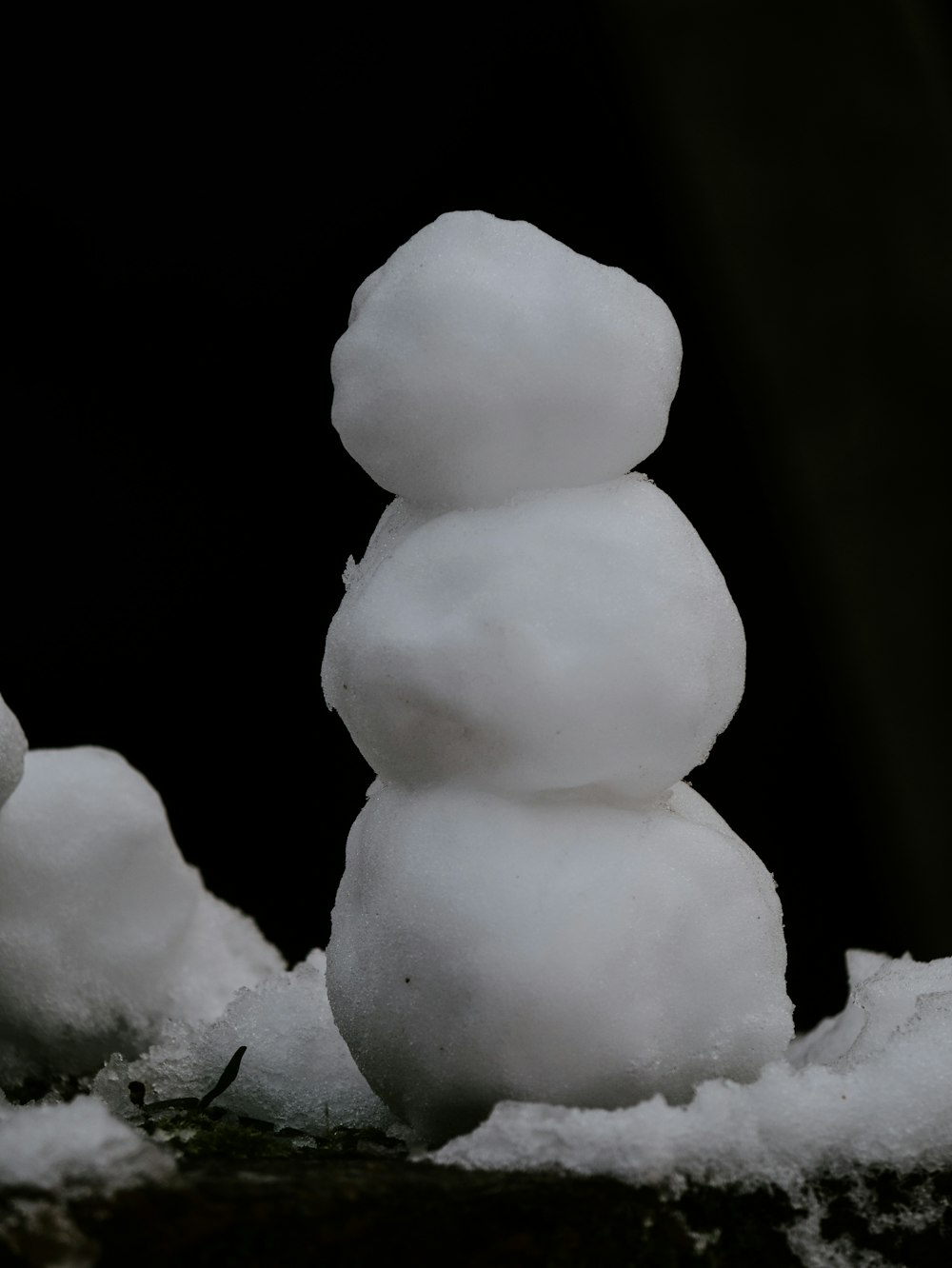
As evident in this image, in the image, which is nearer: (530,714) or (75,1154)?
(75,1154)

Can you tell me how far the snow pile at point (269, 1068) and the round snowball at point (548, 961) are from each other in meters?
0.12

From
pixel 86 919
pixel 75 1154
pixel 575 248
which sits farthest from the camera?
pixel 575 248

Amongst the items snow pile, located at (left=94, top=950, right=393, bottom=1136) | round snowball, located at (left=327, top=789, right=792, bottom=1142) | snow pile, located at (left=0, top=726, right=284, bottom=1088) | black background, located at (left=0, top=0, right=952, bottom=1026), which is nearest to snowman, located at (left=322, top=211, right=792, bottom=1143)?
round snowball, located at (left=327, top=789, right=792, bottom=1142)

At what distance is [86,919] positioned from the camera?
3.77 ft

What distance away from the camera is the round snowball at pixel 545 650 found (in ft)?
2.75

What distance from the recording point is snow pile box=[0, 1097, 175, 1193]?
0.67 metres

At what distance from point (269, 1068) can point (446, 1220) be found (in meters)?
0.33

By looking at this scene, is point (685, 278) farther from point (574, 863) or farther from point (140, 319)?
point (574, 863)

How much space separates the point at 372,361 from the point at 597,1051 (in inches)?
14.0

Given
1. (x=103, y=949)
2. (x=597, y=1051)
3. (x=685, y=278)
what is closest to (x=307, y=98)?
(x=685, y=278)

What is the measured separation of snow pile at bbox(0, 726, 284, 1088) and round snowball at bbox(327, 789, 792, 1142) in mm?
311

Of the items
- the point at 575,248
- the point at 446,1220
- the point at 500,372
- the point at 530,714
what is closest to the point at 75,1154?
the point at 446,1220

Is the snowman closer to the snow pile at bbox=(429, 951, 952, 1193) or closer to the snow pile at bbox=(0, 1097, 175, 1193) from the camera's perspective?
the snow pile at bbox=(429, 951, 952, 1193)

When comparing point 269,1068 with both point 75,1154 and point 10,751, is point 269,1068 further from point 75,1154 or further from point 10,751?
point 75,1154
